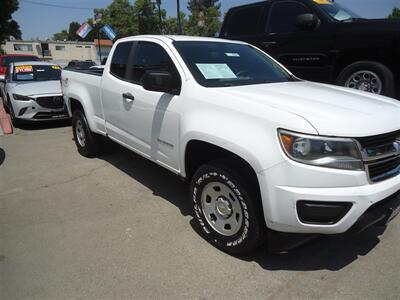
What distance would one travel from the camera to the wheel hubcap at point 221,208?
296cm

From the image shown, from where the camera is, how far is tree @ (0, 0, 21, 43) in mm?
32375

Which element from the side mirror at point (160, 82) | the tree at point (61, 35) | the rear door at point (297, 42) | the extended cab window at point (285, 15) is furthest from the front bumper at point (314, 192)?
→ the tree at point (61, 35)

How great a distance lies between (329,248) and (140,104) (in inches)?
92.9

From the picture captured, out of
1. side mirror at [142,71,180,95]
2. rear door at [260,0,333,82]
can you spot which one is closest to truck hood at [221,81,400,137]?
side mirror at [142,71,180,95]

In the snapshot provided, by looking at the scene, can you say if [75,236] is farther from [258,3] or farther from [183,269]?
[258,3]

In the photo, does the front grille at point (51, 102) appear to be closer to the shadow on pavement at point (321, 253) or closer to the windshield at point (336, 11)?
the shadow on pavement at point (321, 253)

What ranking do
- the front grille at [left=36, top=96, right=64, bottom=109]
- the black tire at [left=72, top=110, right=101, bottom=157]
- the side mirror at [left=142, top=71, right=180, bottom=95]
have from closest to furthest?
the side mirror at [left=142, top=71, right=180, bottom=95] < the black tire at [left=72, top=110, right=101, bottom=157] < the front grille at [left=36, top=96, right=64, bottom=109]

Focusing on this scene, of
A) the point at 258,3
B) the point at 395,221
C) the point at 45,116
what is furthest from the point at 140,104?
the point at 45,116

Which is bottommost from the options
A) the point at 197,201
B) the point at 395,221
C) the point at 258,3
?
the point at 395,221

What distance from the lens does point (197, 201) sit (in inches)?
130

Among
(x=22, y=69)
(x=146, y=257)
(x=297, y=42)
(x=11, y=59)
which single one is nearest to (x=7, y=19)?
(x=11, y=59)

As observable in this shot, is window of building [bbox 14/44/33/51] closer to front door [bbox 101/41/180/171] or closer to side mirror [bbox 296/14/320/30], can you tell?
side mirror [bbox 296/14/320/30]

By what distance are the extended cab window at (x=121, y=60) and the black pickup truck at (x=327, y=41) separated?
2853mm

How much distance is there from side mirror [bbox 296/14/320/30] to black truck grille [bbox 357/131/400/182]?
344cm
